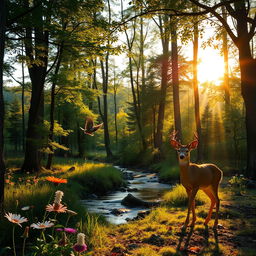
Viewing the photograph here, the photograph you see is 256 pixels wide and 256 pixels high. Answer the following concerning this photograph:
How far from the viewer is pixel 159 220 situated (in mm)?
6875

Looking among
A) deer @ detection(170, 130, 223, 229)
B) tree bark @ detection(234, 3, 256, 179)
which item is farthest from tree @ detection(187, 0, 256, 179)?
deer @ detection(170, 130, 223, 229)

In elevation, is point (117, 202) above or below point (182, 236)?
below

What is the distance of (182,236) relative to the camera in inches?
216

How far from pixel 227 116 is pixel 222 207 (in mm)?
14141

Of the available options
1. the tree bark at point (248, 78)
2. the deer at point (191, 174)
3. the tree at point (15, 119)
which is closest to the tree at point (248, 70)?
the tree bark at point (248, 78)

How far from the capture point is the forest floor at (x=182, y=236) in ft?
15.6

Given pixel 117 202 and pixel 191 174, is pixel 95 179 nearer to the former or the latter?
pixel 117 202

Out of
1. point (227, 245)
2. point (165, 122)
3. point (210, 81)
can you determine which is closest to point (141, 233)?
point (227, 245)

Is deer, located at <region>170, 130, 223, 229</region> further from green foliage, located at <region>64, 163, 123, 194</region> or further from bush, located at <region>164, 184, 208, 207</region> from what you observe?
green foliage, located at <region>64, 163, 123, 194</region>

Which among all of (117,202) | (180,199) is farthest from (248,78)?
(117,202)

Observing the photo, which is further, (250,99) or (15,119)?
(15,119)

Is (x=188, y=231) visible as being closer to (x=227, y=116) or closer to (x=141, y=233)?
(x=141, y=233)

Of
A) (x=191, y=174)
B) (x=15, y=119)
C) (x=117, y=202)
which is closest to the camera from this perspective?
(x=191, y=174)

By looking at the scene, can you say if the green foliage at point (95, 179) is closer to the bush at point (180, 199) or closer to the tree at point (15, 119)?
the bush at point (180, 199)
